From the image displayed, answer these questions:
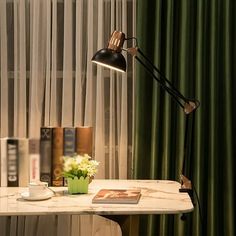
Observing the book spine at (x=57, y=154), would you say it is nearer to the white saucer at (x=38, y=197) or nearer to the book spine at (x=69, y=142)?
the book spine at (x=69, y=142)

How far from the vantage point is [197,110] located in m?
2.21

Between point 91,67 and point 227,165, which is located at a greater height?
point 91,67

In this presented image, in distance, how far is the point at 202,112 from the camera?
2.22 m

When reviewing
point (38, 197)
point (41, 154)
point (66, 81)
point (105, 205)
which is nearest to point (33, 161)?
point (41, 154)

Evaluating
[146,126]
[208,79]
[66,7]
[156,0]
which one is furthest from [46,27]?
[208,79]

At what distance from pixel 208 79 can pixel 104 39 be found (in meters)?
0.58

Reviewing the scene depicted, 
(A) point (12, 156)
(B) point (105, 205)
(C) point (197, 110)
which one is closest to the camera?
(B) point (105, 205)

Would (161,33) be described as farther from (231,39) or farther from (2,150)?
(2,150)

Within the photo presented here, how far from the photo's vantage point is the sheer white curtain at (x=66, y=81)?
7.41ft

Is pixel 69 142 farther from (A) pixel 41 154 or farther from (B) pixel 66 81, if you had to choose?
(B) pixel 66 81

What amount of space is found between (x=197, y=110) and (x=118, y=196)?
2.50 ft

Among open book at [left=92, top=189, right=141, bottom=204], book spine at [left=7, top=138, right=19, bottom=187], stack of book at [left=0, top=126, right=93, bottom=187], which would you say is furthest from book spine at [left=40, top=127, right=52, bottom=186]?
open book at [left=92, top=189, right=141, bottom=204]

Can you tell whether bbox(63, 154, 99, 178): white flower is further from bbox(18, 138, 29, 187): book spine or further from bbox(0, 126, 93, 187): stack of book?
bbox(18, 138, 29, 187): book spine

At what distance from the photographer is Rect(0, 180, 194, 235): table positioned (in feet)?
4.96
